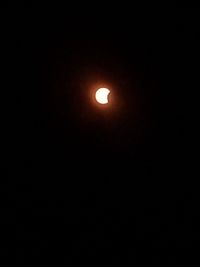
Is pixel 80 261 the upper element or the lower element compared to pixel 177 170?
lower

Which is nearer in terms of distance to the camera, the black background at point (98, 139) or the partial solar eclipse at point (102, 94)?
the black background at point (98, 139)

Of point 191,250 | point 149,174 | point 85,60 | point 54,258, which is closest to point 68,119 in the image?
point 85,60

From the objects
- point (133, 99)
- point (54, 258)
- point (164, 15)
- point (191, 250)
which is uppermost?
point (164, 15)

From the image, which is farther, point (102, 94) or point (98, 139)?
point (98, 139)

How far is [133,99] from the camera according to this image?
3865 millimetres

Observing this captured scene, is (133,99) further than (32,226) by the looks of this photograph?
No

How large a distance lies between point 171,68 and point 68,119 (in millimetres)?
1203

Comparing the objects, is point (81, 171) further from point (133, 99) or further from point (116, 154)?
point (133, 99)

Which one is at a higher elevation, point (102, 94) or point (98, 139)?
point (102, 94)

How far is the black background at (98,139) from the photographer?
11.7 feet

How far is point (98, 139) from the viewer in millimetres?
4180

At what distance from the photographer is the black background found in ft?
11.7

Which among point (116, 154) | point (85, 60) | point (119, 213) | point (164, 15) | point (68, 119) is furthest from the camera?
point (119, 213)

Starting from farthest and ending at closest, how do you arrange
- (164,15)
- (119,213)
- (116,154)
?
(119,213) < (116,154) < (164,15)
